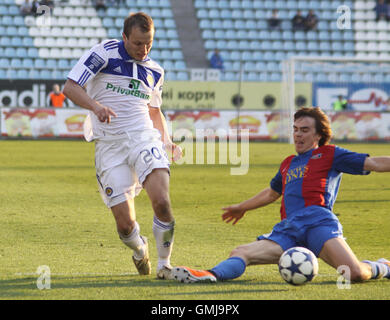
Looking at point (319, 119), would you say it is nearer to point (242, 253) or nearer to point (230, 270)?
point (242, 253)

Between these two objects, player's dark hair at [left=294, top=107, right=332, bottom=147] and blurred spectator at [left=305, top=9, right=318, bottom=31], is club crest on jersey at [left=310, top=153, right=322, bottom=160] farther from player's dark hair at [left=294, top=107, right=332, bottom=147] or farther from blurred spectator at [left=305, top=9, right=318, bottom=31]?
blurred spectator at [left=305, top=9, right=318, bottom=31]

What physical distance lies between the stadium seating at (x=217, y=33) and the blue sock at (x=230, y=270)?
85.6 feet

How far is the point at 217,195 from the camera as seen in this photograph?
1198 centimetres

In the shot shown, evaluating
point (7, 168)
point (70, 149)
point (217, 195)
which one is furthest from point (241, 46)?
point (217, 195)

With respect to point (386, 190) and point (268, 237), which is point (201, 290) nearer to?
point (268, 237)

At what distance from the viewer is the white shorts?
5.74 meters

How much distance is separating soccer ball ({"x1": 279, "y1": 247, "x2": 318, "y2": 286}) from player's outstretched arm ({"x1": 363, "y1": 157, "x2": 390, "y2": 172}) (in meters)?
0.78

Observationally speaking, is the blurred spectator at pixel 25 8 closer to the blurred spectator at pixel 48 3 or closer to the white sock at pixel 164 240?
the blurred spectator at pixel 48 3

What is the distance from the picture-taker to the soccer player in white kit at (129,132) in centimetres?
565

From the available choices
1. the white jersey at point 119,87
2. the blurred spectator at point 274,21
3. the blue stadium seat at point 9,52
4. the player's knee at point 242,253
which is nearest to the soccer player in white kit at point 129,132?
the white jersey at point 119,87

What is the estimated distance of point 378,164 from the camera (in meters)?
5.45

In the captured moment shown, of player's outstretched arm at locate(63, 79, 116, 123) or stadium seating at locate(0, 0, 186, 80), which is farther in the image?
stadium seating at locate(0, 0, 186, 80)

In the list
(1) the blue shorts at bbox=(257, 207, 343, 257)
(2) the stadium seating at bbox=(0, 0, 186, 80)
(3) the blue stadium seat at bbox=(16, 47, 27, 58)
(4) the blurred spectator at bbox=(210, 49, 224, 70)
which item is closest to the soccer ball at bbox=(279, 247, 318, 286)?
(1) the blue shorts at bbox=(257, 207, 343, 257)

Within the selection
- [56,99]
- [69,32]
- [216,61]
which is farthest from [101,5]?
[56,99]
